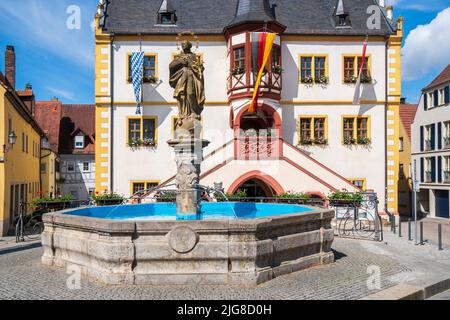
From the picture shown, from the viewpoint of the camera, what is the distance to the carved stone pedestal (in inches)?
392

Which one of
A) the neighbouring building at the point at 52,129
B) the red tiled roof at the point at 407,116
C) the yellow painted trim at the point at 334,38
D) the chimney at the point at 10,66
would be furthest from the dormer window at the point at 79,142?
the red tiled roof at the point at 407,116

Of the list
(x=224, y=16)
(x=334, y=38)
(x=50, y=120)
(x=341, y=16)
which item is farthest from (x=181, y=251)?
(x=50, y=120)

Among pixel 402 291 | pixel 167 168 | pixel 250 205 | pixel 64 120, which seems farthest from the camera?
pixel 64 120

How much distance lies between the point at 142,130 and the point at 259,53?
7743 millimetres

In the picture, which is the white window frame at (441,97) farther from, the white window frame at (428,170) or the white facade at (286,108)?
the white facade at (286,108)

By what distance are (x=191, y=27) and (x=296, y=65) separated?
6.54 metres

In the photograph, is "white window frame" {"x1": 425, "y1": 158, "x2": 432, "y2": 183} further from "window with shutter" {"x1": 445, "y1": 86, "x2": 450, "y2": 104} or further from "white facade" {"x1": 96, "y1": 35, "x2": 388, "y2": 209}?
"white facade" {"x1": 96, "y1": 35, "x2": 388, "y2": 209}

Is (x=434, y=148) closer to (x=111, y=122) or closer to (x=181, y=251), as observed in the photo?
(x=111, y=122)

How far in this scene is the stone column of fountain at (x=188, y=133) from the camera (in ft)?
32.9

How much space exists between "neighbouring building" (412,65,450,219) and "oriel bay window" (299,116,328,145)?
43.8 feet

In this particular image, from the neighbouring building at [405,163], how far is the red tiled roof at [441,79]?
15.9 feet

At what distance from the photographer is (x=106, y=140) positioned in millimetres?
22719

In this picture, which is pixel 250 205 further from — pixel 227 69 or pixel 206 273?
pixel 227 69
